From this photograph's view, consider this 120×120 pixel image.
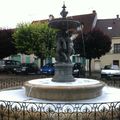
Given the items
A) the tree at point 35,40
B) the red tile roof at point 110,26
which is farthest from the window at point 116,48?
the tree at point 35,40

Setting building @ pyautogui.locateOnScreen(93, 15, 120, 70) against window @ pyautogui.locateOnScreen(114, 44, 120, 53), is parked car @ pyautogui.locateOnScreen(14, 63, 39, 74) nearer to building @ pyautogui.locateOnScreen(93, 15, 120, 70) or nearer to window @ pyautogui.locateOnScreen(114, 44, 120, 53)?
building @ pyautogui.locateOnScreen(93, 15, 120, 70)

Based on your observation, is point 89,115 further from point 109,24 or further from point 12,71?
point 109,24

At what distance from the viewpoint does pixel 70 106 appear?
12.0 metres

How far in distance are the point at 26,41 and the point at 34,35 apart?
3.79 ft

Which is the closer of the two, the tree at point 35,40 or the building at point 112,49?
the tree at point 35,40

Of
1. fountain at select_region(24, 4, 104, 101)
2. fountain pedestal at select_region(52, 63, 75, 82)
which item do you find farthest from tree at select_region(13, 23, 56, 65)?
fountain pedestal at select_region(52, 63, 75, 82)

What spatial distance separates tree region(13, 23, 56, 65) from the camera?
38.7m

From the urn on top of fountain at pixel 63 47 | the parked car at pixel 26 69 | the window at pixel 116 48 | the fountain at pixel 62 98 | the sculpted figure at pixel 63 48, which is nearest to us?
the fountain at pixel 62 98

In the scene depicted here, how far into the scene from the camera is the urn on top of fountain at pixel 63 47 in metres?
15.3

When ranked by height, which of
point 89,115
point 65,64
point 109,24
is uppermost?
point 109,24

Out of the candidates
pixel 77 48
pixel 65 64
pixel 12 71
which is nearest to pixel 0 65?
pixel 12 71

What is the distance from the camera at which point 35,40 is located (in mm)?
39031

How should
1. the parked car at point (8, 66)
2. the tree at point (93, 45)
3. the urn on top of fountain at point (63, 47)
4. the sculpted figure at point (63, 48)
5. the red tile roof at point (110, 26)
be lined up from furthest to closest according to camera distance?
1. the red tile roof at point (110, 26)
2. the parked car at point (8, 66)
3. the tree at point (93, 45)
4. the sculpted figure at point (63, 48)
5. the urn on top of fountain at point (63, 47)

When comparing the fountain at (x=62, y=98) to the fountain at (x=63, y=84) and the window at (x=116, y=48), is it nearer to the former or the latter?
the fountain at (x=63, y=84)
